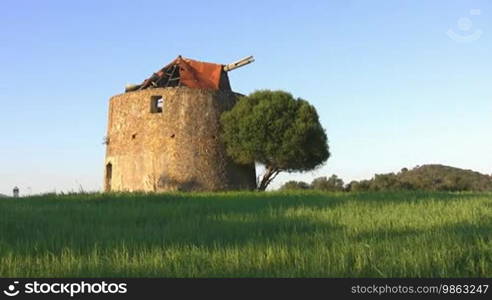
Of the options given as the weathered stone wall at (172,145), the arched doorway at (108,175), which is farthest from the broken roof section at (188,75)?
the arched doorway at (108,175)

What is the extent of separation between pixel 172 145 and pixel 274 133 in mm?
5562

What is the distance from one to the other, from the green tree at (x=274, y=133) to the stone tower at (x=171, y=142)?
1.04m

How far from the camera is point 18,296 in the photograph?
4512mm

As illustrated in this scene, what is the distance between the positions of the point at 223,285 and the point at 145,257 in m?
1.77

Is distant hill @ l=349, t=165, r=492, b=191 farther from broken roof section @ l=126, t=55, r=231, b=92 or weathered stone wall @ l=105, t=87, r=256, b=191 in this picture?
broken roof section @ l=126, t=55, r=231, b=92

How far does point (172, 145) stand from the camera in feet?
103

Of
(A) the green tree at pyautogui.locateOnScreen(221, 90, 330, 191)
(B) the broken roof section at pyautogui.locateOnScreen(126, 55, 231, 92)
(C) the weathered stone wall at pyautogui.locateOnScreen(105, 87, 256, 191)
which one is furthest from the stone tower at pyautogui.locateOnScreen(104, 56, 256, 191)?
(A) the green tree at pyautogui.locateOnScreen(221, 90, 330, 191)

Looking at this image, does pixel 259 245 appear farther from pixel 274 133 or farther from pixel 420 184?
pixel 420 184

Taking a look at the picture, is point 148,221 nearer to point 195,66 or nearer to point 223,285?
point 223,285

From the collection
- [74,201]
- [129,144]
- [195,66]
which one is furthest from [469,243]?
[195,66]

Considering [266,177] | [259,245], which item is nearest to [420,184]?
[266,177]

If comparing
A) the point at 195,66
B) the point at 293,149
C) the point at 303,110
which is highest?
the point at 195,66

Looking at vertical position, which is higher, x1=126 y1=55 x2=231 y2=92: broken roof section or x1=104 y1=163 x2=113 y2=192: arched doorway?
x1=126 y1=55 x2=231 y2=92: broken roof section

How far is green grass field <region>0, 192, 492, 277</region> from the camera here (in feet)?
17.0
